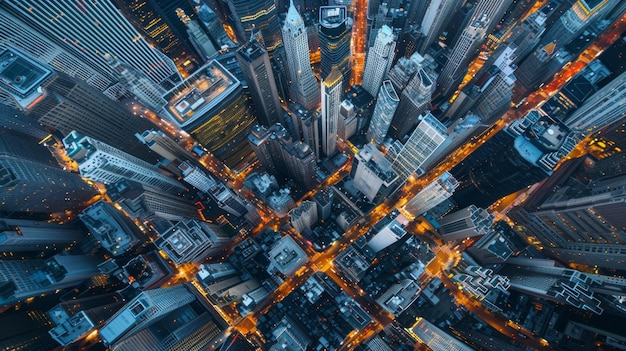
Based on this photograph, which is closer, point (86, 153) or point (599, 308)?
point (86, 153)

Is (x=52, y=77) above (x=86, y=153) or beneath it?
above

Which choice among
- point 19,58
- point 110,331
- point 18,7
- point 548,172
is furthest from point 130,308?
point 548,172

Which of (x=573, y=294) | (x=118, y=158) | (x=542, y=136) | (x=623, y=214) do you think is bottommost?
(x=573, y=294)

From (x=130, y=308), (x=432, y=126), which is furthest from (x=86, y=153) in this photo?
(x=432, y=126)

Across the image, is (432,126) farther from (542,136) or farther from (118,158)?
(118,158)

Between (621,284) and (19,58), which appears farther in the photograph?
(621,284)

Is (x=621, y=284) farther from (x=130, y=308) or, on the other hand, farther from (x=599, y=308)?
(x=130, y=308)
